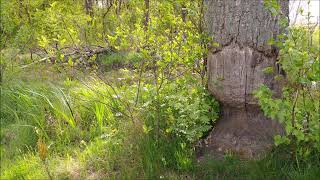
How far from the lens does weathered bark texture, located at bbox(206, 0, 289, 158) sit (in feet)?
9.87

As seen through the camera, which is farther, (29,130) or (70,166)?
(29,130)

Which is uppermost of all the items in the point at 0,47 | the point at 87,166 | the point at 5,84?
the point at 0,47

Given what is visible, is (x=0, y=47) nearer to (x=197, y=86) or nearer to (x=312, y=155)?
(x=197, y=86)

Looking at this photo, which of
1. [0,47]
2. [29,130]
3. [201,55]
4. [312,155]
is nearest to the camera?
[312,155]

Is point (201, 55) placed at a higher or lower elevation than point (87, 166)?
higher

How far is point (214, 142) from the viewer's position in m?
3.35

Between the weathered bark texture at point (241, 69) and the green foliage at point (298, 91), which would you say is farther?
the weathered bark texture at point (241, 69)

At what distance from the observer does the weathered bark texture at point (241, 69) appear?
3.01 metres

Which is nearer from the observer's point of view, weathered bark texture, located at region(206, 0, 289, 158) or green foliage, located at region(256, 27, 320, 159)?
green foliage, located at region(256, 27, 320, 159)

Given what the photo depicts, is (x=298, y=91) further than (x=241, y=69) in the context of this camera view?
No

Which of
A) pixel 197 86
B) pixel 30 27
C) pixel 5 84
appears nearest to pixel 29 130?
pixel 5 84

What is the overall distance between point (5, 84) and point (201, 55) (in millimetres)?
2871

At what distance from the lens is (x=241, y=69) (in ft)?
10.2

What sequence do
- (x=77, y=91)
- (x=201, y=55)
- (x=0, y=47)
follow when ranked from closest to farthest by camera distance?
(x=201, y=55) → (x=77, y=91) → (x=0, y=47)
